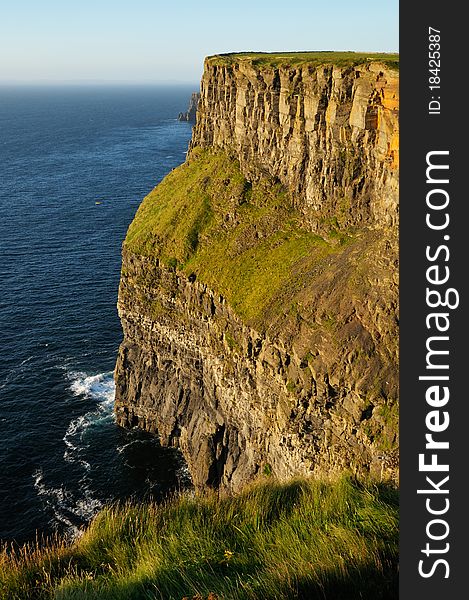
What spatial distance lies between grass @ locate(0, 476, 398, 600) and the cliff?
22.3 meters

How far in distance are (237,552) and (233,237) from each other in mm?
48217

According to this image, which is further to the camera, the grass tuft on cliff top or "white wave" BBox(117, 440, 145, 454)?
"white wave" BBox(117, 440, 145, 454)

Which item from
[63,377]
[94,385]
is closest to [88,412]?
[94,385]

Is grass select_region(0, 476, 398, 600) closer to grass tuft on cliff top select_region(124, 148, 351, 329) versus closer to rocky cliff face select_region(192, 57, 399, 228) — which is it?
grass tuft on cliff top select_region(124, 148, 351, 329)

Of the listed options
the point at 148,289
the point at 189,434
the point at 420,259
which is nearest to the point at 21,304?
the point at 148,289

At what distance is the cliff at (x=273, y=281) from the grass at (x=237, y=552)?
73.3ft

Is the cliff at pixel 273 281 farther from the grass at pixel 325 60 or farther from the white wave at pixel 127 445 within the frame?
the white wave at pixel 127 445

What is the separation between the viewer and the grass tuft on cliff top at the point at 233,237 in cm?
5050

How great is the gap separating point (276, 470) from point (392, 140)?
94.2 ft

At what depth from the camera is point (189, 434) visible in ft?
202

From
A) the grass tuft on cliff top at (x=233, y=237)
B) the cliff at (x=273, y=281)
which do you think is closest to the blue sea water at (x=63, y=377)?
the cliff at (x=273, y=281)

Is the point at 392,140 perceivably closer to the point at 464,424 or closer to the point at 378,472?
the point at 378,472

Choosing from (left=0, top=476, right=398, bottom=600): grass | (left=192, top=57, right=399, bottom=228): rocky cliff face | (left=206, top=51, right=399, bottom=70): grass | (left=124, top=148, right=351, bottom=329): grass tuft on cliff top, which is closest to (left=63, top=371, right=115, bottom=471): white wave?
(left=124, top=148, right=351, bottom=329): grass tuft on cliff top

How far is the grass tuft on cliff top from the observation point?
5050 centimetres
